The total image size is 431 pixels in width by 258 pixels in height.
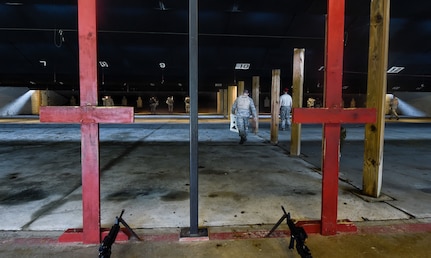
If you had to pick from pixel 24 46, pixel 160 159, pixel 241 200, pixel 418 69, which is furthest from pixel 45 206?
pixel 418 69

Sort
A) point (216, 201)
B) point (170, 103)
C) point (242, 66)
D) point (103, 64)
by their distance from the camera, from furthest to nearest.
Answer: point (170, 103) < point (242, 66) < point (103, 64) < point (216, 201)

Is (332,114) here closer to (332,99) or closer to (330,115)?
(330,115)

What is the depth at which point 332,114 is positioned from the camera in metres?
2.66

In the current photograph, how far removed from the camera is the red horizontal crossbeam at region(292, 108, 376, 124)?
2613mm

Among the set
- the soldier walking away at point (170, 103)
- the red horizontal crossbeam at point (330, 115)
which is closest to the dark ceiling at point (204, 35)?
the red horizontal crossbeam at point (330, 115)

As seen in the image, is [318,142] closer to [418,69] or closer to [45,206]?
[418,69]

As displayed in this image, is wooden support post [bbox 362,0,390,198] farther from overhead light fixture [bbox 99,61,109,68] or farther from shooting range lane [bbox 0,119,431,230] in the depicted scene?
overhead light fixture [bbox 99,61,109,68]

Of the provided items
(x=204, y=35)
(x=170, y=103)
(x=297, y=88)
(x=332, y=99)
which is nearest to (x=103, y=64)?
(x=204, y=35)

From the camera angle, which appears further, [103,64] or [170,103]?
[170,103]

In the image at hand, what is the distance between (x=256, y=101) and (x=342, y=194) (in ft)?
23.0

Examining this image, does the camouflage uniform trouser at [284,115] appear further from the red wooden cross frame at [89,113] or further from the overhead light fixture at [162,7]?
the red wooden cross frame at [89,113]

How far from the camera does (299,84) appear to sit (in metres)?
6.50

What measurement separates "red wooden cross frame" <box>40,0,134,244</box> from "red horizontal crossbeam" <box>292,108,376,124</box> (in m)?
1.39

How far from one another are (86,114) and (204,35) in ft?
16.0
